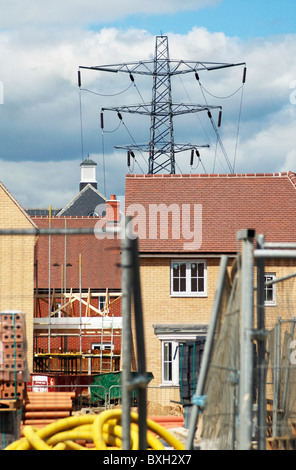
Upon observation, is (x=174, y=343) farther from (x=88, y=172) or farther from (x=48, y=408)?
(x=88, y=172)

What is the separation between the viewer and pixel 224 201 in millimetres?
33000

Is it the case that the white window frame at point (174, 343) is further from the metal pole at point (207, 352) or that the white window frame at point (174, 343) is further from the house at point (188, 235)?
the metal pole at point (207, 352)

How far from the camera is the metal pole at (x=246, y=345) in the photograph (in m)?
6.79

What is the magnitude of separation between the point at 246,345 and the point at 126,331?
1.17 m

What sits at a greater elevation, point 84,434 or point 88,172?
point 88,172

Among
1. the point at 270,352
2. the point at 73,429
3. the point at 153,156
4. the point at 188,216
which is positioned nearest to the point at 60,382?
the point at 188,216

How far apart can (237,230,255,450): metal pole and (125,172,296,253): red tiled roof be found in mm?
23376

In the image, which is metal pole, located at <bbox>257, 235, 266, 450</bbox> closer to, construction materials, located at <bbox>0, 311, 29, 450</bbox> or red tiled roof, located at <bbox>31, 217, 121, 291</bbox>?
construction materials, located at <bbox>0, 311, 29, 450</bbox>

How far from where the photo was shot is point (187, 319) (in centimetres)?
3027

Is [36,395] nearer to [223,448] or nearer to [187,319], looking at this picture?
[223,448]

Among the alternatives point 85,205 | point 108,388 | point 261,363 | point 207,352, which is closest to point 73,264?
point 108,388

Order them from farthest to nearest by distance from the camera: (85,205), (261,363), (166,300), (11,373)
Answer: (85,205), (166,300), (11,373), (261,363)

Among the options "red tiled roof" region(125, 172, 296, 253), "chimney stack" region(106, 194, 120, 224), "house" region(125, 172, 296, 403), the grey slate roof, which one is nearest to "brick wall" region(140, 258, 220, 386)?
"house" region(125, 172, 296, 403)
